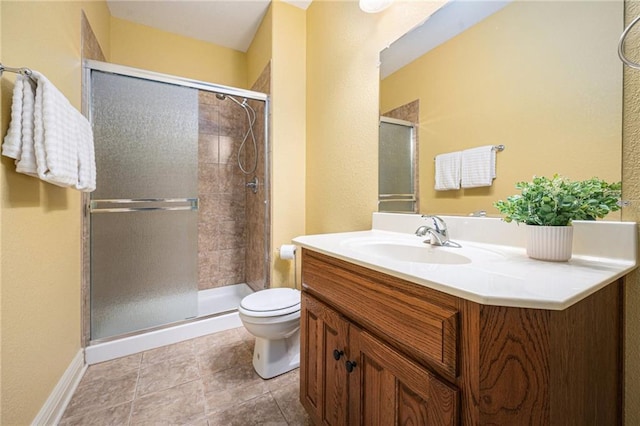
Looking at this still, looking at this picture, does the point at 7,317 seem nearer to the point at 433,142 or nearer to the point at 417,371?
the point at 417,371

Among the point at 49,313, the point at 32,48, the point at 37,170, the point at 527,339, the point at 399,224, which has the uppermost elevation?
the point at 32,48

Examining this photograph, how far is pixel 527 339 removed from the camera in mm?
486

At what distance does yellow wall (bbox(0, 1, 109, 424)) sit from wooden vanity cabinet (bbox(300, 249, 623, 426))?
112 cm

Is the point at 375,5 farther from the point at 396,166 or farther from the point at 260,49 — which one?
the point at 260,49

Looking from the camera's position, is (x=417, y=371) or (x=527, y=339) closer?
(x=527, y=339)

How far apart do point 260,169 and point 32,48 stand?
4.88 feet

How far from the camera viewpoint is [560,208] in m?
0.74

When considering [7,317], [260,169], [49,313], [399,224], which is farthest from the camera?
[260,169]

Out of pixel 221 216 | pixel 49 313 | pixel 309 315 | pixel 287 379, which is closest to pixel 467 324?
pixel 309 315

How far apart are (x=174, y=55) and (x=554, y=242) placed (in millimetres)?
3179

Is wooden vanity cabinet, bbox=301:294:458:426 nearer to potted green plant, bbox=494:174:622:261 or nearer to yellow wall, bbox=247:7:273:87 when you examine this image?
potted green plant, bbox=494:174:622:261

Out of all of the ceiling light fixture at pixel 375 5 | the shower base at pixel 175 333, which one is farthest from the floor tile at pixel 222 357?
the ceiling light fixture at pixel 375 5

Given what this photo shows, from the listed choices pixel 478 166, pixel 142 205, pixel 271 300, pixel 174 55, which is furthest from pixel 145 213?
pixel 478 166

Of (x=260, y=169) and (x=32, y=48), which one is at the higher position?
(x=32, y=48)
